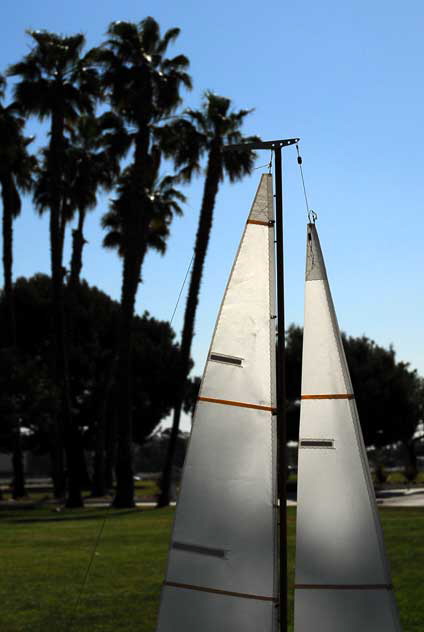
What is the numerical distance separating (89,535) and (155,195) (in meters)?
20.9

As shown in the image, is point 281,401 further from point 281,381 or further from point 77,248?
point 77,248

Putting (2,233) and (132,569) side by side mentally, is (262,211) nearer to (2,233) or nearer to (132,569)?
(132,569)

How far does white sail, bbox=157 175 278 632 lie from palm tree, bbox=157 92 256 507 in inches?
1227

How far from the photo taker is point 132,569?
56.3 feet

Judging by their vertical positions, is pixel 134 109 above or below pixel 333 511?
above

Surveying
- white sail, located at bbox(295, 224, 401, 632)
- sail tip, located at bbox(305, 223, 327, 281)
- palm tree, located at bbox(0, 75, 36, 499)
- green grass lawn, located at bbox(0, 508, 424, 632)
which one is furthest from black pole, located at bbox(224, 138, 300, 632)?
palm tree, located at bbox(0, 75, 36, 499)

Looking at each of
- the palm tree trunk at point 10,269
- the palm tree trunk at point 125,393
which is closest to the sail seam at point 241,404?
the palm tree trunk at point 125,393

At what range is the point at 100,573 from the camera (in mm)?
16812

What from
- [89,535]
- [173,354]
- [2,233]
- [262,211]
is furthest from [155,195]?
[262,211]

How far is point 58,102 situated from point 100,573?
25.1 meters

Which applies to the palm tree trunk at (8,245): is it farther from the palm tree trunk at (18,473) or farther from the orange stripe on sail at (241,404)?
the orange stripe on sail at (241,404)

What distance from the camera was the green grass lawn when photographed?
1298 cm

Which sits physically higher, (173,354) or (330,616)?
(173,354)

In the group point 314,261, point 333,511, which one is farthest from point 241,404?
point 314,261
